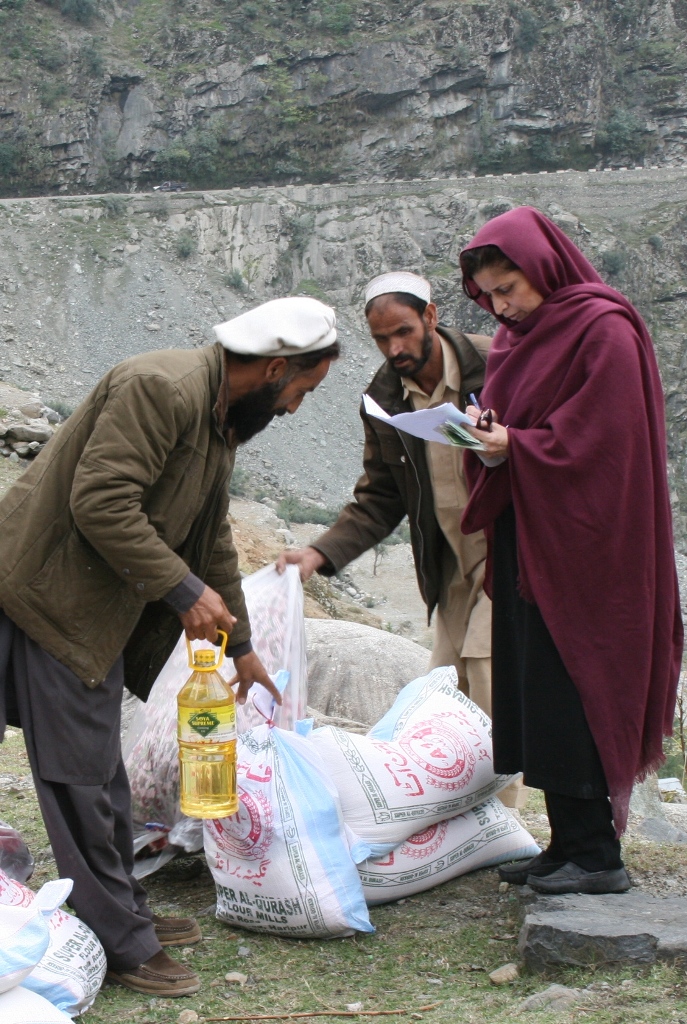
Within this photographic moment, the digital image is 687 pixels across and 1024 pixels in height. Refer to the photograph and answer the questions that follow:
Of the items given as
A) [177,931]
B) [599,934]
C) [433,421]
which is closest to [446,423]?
[433,421]

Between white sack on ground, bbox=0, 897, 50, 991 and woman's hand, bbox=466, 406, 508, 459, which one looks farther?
woman's hand, bbox=466, 406, 508, 459

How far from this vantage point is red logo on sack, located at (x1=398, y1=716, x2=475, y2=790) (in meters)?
2.79

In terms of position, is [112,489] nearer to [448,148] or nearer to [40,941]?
[40,941]

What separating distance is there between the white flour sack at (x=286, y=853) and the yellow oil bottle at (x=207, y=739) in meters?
0.13

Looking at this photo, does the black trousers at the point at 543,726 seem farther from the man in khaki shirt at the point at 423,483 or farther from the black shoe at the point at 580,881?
the man in khaki shirt at the point at 423,483

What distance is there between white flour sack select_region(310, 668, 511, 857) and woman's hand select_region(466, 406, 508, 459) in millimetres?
793

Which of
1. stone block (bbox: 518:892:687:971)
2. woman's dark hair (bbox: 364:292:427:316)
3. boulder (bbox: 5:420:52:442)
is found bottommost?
boulder (bbox: 5:420:52:442)

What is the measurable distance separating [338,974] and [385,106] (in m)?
49.4

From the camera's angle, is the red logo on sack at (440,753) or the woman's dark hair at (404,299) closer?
the red logo on sack at (440,753)

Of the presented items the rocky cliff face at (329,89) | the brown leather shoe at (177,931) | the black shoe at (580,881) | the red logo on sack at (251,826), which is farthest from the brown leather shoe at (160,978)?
the rocky cliff face at (329,89)

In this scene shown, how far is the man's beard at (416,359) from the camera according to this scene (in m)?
3.14

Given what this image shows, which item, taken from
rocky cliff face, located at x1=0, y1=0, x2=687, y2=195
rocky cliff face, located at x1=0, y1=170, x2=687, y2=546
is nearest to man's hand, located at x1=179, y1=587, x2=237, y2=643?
rocky cliff face, located at x1=0, y1=170, x2=687, y2=546

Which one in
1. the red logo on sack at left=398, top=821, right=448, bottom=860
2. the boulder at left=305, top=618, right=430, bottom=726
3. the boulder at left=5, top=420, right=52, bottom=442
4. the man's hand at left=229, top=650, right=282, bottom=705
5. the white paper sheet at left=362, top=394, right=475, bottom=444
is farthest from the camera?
the boulder at left=5, top=420, right=52, bottom=442

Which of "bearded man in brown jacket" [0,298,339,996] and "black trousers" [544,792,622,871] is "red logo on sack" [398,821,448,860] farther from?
"bearded man in brown jacket" [0,298,339,996]
